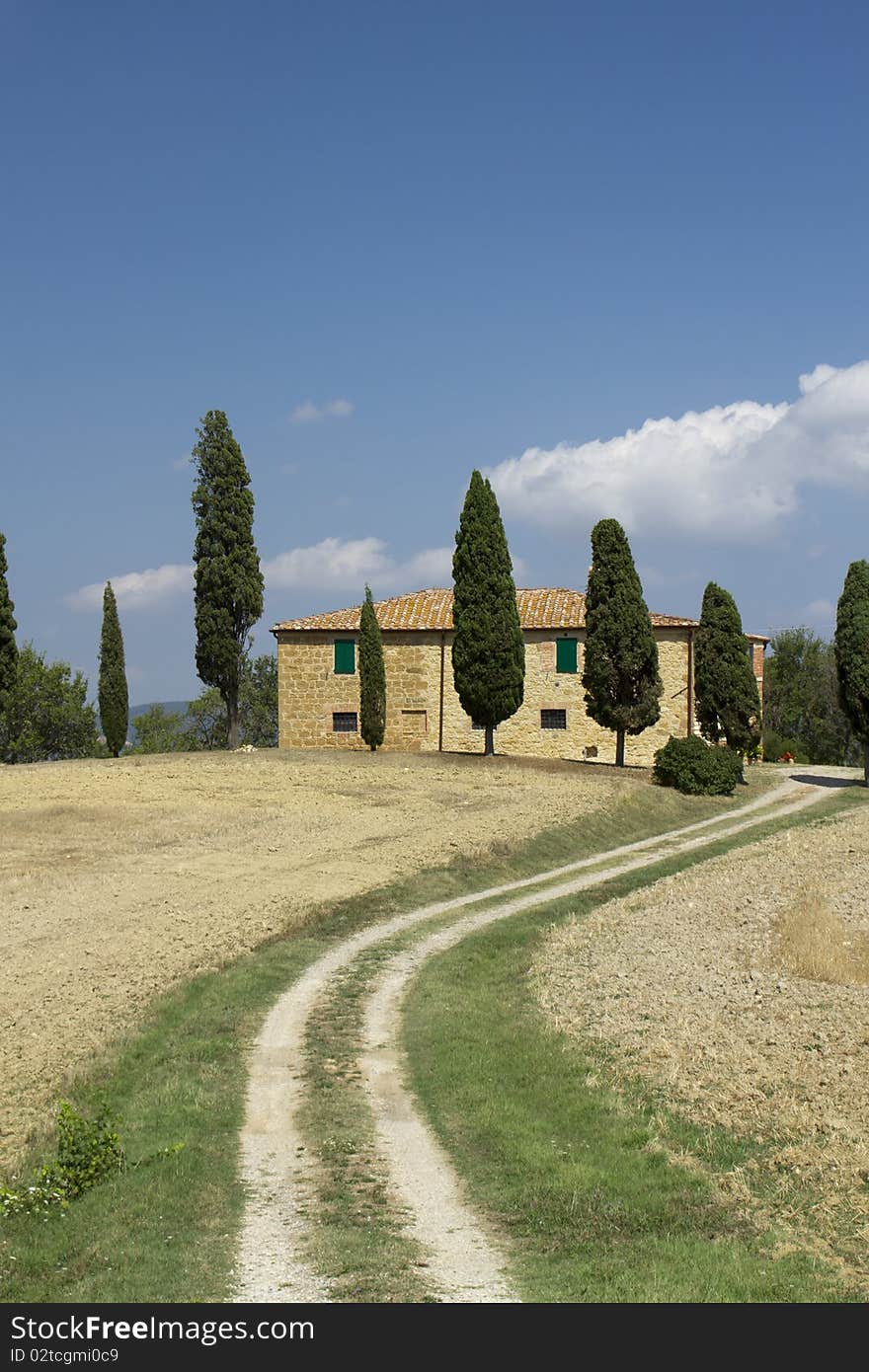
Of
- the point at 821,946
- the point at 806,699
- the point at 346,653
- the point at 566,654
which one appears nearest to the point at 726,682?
the point at 566,654

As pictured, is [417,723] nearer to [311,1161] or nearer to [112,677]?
[112,677]

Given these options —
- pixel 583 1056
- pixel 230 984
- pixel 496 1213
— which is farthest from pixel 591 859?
Answer: pixel 496 1213

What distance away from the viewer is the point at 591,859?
3219cm

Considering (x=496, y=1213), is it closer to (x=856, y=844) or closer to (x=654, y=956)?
(x=654, y=956)

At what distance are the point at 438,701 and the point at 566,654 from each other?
668 centimetres

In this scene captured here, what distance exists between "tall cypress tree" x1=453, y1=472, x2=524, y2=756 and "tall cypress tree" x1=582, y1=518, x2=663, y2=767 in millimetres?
3232

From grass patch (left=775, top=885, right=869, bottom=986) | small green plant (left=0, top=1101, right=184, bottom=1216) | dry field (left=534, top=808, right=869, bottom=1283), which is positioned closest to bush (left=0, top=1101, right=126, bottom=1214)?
small green plant (left=0, top=1101, right=184, bottom=1216)

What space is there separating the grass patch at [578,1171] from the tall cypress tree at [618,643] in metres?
33.1

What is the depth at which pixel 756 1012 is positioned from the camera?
1559cm

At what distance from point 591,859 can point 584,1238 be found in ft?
75.8

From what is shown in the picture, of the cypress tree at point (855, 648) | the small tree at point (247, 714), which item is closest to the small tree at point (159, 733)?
the small tree at point (247, 714)

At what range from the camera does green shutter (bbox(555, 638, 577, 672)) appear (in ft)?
193
